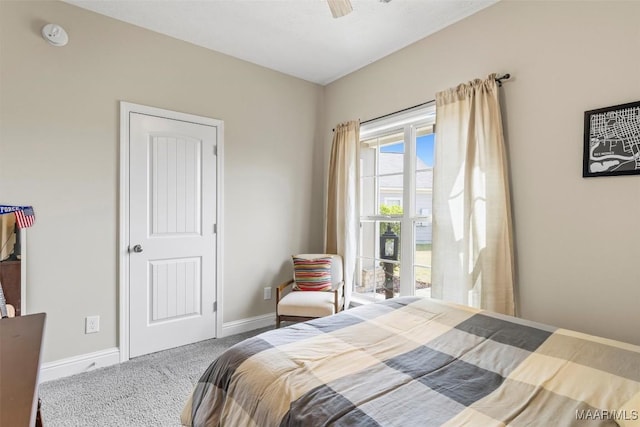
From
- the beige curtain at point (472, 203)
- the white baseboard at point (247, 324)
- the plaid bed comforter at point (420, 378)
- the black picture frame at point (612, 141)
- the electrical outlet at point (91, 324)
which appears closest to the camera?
the plaid bed comforter at point (420, 378)

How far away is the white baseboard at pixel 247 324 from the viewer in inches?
125

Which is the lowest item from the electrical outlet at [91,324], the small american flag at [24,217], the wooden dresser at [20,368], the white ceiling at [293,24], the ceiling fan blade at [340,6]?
the electrical outlet at [91,324]

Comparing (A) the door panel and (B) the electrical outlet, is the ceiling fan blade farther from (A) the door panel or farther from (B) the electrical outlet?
(B) the electrical outlet

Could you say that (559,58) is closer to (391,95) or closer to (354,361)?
(391,95)

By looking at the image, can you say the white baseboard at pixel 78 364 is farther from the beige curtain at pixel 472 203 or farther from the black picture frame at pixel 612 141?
the black picture frame at pixel 612 141

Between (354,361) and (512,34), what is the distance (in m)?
2.39

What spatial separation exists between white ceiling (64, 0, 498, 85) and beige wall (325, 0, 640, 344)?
1.26 ft

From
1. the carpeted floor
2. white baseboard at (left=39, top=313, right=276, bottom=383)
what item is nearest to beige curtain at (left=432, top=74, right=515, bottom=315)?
the carpeted floor

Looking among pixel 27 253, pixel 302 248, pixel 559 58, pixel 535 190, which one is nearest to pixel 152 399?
pixel 27 253

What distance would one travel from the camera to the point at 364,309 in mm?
1859

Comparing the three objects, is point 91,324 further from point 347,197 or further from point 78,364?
point 347,197

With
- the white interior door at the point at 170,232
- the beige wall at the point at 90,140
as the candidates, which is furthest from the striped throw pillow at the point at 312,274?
the white interior door at the point at 170,232

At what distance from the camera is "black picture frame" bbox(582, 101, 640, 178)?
1722 mm

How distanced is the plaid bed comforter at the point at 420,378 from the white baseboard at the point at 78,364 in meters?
1.69
